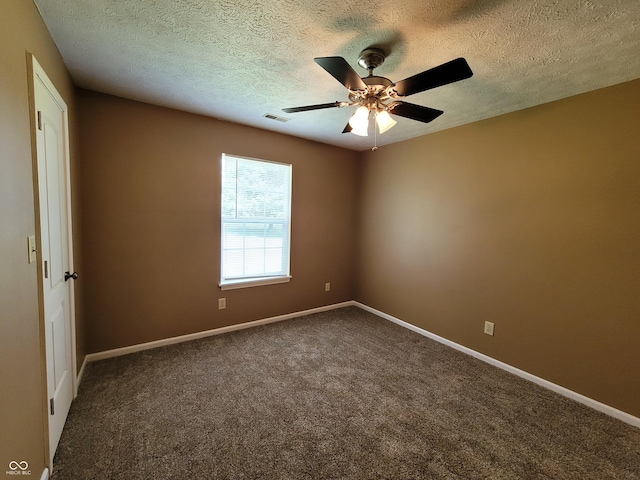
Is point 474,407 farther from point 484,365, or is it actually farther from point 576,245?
point 576,245

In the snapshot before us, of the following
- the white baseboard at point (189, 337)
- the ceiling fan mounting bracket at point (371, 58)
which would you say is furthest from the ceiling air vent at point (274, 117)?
the white baseboard at point (189, 337)

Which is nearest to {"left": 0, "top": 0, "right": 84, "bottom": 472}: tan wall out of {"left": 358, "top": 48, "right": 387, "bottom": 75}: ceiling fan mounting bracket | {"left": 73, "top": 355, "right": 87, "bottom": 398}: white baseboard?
{"left": 73, "top": 355, "right": 87, "bottom": 398}: white baseboard

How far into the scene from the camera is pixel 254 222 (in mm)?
3482

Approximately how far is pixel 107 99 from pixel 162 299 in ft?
6.42

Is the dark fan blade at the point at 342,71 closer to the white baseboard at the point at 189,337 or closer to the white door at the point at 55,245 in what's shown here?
the white door at the point at 55,245

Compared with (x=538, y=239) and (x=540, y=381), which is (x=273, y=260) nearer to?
(x=538, y=239)

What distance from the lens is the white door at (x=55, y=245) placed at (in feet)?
4.91

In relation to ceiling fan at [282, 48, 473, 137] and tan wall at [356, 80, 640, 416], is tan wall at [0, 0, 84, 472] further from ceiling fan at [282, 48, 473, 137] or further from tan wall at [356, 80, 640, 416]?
tan wall at [356, 80, 640, 416]

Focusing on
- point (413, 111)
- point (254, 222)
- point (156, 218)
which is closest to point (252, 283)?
point (254, 222)

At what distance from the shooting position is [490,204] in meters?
2.82

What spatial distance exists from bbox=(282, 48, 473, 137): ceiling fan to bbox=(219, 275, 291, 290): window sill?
223cm

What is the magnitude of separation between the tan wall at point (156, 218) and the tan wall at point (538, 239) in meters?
1.76

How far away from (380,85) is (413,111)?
0.36m

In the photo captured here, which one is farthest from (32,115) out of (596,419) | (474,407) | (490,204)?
(596,419)
